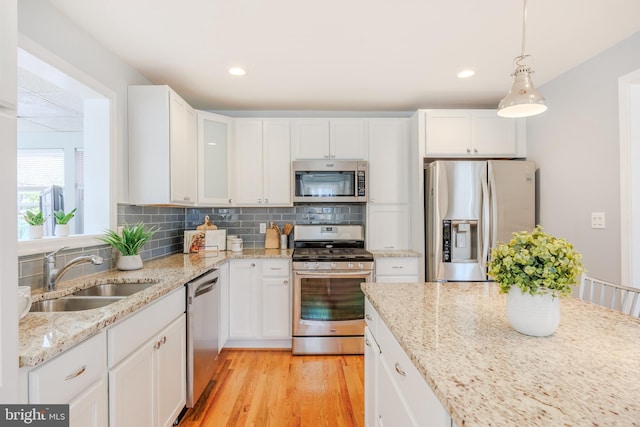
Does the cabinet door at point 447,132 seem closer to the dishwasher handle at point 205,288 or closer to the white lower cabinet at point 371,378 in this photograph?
the white lower cabinet at point 371,378

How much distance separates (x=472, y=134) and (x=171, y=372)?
3.11 meters

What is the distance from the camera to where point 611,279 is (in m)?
2.19

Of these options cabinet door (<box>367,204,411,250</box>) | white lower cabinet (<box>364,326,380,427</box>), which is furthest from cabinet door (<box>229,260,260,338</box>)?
white lower cabinet (<box>364,326,380,427</box>)

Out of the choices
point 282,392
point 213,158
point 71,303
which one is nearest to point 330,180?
point 213,158

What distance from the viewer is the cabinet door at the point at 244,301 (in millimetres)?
2885

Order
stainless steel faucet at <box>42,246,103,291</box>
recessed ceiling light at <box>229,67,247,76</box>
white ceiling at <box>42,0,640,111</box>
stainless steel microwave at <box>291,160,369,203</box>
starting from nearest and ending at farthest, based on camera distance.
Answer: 1. stainless steel faucet at <box>42,246,103,291</box>
2. white ceiling at <box>42,0,640,111</box>
3. recessed ceiling light at <box>229,67,247,76</box>
4. stainless steel microwave at <box>291,160,369,203</box>

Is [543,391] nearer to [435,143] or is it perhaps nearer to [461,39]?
[461,39]

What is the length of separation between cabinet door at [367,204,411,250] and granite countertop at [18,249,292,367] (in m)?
1.52

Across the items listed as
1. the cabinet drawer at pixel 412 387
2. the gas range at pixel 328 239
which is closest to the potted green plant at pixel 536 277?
the cabinet drawer at pixel 412 387

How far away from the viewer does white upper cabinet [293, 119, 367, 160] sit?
3178 mm

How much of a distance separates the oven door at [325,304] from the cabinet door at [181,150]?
1.22 meters

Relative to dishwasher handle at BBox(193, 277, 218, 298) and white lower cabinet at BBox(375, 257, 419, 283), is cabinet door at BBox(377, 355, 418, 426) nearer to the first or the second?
dishwasher handle at BBox(193, 277, 218, 298)

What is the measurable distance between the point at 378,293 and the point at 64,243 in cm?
177

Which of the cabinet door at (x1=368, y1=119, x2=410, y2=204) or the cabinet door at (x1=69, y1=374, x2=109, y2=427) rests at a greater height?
the cabinet door at (x1=368, y1=119, x2=410, y2=204)
